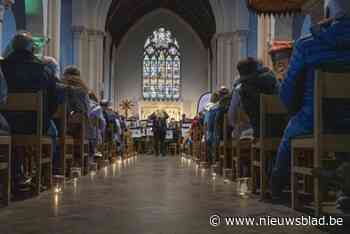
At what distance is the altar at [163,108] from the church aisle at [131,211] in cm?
2361

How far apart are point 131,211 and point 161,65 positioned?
26716mm

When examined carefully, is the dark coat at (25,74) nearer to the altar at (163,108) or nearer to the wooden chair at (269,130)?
the wooden chair at (269,130)

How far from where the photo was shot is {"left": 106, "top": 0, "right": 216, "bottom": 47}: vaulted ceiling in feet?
81.6

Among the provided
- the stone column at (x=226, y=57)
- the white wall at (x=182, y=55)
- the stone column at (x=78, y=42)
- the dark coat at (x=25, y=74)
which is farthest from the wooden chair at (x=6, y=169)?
the white wall at (x=182, y=55)

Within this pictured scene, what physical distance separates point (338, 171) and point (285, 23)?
25.5 feet

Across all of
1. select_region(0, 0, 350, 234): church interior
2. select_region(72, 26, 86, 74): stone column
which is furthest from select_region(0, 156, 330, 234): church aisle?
select_region(72, 26, 86, 74): stone column

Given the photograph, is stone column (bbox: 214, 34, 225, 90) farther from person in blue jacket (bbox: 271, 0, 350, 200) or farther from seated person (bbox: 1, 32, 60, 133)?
person in blue jacket (bbox: 271, 0, 350, 200)

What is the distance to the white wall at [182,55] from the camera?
28.6 m

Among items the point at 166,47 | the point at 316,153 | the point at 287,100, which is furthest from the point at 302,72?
the point at 166,47

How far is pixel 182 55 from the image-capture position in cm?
2930

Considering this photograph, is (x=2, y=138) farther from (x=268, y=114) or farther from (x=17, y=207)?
(x=268, y=114)

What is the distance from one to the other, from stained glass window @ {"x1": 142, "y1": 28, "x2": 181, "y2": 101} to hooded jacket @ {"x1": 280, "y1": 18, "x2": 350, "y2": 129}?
25.9 metres

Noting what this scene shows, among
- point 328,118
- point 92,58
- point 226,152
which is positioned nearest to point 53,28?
point 226,152

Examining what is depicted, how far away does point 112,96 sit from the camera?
1085 inches
